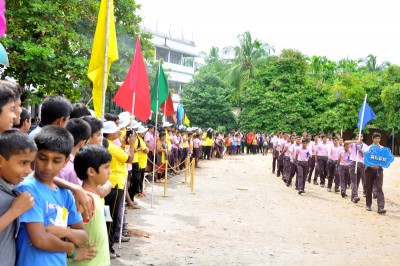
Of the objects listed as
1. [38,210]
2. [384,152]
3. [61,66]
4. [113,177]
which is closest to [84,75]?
[61,66]

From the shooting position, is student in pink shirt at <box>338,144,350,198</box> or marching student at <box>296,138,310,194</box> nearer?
student in pink shirt at <box>338,144,350,198</box>

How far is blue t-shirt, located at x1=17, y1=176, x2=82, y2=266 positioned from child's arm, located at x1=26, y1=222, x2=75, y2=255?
33mm

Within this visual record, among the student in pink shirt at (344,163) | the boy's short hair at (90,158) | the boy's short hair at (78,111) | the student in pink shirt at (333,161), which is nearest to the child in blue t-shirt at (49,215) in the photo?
the boy's short hair at (90,158)

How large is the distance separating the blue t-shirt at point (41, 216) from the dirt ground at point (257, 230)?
12.6ft

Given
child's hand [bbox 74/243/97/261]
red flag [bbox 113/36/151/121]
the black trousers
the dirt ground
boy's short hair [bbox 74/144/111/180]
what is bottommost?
the dirt ground

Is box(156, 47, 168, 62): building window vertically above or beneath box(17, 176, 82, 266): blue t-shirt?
above

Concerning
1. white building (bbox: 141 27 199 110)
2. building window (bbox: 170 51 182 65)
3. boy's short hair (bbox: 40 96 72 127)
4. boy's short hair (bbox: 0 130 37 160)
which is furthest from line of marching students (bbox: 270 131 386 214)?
building window (bbox: 170 51 182 65)

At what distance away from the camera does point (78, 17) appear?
13492 mm

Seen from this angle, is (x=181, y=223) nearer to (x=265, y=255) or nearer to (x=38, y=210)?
(x=265, y=255)

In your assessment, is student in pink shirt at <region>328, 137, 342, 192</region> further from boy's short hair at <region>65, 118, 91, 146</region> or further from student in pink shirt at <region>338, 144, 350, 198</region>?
boy's short hair at <region>65, 118, 91, 146</region>

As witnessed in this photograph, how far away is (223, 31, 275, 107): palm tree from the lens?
51984 mm

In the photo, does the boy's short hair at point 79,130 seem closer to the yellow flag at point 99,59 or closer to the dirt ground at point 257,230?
Answer: the yellow flag at point 99,59

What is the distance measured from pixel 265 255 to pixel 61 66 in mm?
7169

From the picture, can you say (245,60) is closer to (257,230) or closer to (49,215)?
(257,230)
